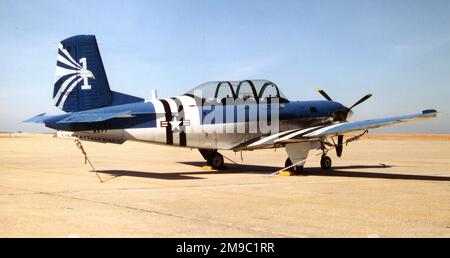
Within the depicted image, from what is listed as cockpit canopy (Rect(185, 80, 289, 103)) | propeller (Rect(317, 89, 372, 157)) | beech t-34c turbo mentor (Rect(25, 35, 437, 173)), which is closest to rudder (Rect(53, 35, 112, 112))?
beech t-34c turbo mentor (Rect(25, 35, 437, 173))

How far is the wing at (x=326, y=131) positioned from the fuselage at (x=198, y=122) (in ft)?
1.37

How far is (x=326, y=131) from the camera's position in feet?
50.0

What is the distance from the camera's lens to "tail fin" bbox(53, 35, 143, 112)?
14.4 meters

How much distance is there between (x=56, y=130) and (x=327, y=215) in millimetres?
9268

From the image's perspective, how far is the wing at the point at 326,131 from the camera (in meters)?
14.1

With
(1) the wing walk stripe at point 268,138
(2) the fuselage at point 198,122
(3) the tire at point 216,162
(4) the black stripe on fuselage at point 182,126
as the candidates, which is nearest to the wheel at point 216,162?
(3) the tire at point 216,162

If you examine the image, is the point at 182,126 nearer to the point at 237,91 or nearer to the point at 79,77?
the point at 237,91

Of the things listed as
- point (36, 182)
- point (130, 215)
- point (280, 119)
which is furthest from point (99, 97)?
point (130, 215)

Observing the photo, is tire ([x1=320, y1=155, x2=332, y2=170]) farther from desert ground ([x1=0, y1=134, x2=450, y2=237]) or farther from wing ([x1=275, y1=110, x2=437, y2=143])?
desert ground ([x1=0, y1=134, x2=450, y2=237])

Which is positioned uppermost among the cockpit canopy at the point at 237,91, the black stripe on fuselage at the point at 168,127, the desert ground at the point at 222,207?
the cockpit canopy at the point at 237,91

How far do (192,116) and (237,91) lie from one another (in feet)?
6.18

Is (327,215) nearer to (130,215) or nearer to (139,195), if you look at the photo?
(130,215)

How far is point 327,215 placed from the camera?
812 cm

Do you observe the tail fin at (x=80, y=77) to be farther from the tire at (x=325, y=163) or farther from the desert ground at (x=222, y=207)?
the tire at (x=325, y=163)
